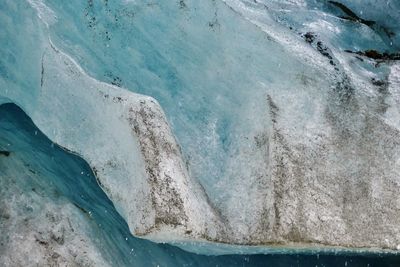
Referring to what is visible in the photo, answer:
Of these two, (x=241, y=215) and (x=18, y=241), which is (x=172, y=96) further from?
(x=18, y=241)

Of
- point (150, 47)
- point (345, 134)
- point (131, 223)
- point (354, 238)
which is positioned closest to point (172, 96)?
point (150, 47)

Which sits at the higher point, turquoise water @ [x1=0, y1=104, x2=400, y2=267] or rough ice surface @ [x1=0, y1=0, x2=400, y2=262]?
rough ice surface @ [x1=0, y1=0, x2=400, y2=262]

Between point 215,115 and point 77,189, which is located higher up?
point 215,115

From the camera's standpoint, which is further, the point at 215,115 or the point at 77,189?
the point at 77,189

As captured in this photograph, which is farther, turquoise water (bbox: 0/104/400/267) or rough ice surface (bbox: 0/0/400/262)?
turquoise water (bbox: 0/104/400/267)

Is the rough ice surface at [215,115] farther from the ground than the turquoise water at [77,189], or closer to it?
farther from the ground
